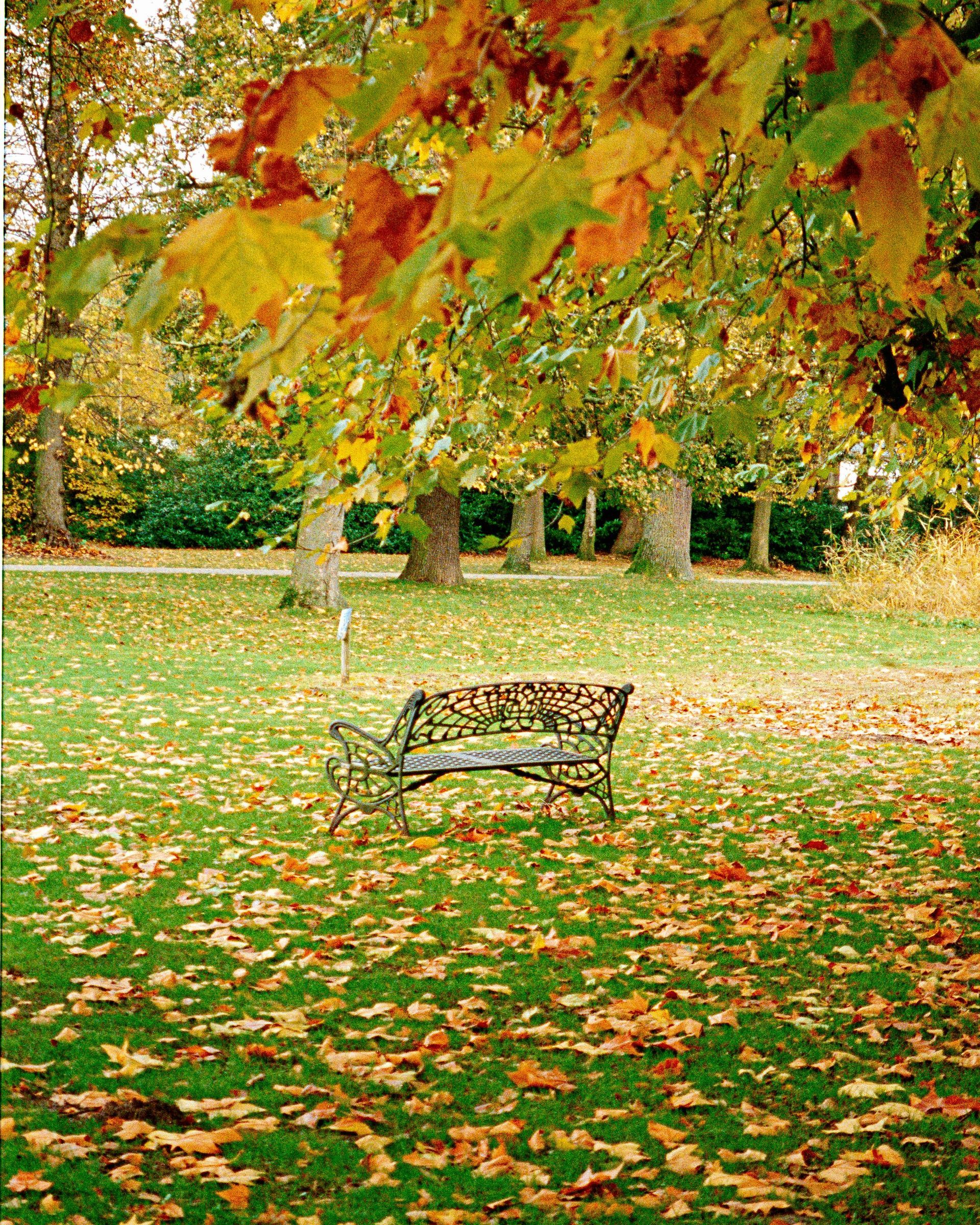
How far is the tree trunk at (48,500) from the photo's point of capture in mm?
22844

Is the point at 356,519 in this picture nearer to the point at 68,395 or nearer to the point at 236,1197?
the point at 236,1197

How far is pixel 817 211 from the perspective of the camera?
396 cm

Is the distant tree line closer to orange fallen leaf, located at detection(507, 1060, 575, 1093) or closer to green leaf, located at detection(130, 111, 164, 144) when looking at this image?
green leaf, located at detection(130, 111, 164, 144)

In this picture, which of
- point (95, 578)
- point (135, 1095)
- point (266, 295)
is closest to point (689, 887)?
point (135, 1095)

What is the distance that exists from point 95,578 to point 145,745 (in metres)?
11.9

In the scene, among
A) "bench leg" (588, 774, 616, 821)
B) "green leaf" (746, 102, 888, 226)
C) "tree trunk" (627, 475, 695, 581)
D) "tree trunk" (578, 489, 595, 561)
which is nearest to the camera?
"green leaf" (746, 102, 888, 226)

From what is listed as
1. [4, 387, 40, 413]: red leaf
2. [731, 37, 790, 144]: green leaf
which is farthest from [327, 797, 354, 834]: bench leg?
[731, 37, 790, 144]: green leaf

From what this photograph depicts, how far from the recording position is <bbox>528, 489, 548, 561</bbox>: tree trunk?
2823 centimetres

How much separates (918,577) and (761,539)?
12.4 meters

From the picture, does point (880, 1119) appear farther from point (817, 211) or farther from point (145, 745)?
point (145, 745)

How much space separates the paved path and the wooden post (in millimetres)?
9841

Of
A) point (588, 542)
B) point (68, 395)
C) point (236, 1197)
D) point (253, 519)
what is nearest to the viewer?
point (68, 395)

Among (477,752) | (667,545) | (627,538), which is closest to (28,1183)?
(477,752)

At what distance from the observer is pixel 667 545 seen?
26.4m
